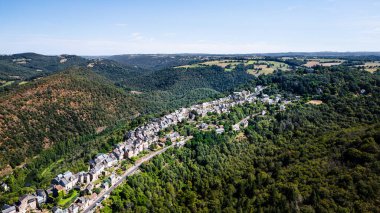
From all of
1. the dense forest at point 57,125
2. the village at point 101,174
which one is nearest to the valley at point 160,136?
the village at point 101,174

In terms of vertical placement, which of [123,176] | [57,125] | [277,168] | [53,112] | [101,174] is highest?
[53,112]

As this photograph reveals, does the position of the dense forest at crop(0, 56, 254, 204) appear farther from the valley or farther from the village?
the village

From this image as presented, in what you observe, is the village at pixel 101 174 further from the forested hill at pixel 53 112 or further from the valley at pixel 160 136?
the forested hill at pixel 53 112

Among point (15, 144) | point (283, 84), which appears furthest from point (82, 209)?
point (283, 84)

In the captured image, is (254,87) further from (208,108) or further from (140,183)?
(140,183)

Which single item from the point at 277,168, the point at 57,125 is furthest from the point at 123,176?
the point at 57,125

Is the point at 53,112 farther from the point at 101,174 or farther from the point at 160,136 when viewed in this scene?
the point at 101,174
